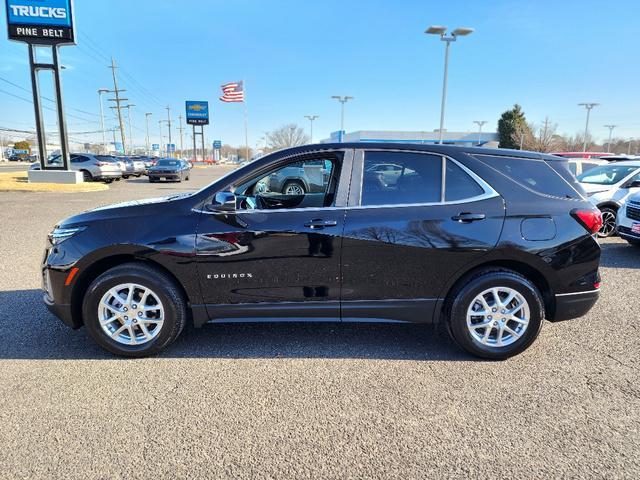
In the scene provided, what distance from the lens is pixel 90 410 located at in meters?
2.72

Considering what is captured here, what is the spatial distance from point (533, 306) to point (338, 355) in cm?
167

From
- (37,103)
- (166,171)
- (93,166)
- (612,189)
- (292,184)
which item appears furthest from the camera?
(166,171)

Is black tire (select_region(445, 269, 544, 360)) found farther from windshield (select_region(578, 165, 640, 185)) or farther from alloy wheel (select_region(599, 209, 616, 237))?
windshield (select_region(578, 165, 640, 185))

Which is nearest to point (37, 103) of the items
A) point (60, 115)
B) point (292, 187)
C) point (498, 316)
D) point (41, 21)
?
point (60, 115)

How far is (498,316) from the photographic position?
3369 mm

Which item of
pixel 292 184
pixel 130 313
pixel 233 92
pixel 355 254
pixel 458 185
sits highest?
pixel 233 92

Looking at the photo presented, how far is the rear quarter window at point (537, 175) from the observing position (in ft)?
11.3

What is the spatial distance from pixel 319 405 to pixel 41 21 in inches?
840

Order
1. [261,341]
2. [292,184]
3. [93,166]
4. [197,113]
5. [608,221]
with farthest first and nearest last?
[197,113], [93,166], [608,221], [292,184], [261,341]

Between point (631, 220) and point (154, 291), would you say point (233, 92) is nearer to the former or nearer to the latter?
point (631, 220)

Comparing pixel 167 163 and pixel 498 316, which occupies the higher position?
pixel 167 163

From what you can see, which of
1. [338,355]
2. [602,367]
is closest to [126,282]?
[338,355]

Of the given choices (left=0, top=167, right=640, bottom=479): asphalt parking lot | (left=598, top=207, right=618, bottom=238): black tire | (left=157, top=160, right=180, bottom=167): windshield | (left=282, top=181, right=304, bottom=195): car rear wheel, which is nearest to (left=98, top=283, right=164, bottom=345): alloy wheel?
(left=0, top=167, right=640, bottom=479): asphalt parking lot

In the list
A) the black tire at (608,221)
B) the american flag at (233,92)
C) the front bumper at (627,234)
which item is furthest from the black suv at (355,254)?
the american flag at (233,92)
